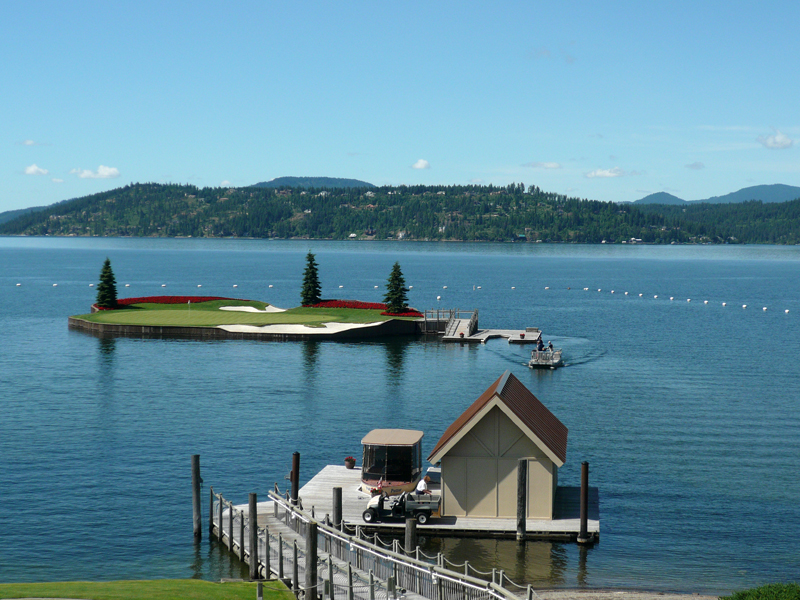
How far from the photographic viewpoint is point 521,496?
29.4 m

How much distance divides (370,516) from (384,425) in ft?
59.1

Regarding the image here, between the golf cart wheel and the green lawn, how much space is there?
5.25m

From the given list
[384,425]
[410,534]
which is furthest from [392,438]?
[384,425]

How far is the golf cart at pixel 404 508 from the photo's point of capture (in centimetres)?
3006

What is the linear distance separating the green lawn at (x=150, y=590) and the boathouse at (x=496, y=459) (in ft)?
26.1

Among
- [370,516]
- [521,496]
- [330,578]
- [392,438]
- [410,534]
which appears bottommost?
[370,516]

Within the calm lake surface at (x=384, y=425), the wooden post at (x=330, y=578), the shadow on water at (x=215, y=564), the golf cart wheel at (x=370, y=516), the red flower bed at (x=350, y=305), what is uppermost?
the red flower bed at (x=350, y=305)

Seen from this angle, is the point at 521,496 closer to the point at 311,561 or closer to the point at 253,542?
the point at 311,561

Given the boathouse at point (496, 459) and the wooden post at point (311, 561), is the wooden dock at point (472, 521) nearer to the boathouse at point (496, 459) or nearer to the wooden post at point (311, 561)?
the boathouse at point (496, 459)

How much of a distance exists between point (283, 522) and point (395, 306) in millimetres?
63010

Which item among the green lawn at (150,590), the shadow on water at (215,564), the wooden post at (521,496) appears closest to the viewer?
the green lawn at (150,590)

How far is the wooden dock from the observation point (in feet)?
97.2

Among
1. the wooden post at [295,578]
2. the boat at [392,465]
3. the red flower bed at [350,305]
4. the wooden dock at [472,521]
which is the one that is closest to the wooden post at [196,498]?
the wooden dock at [472,521]

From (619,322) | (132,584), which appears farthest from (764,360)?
(132,584)
